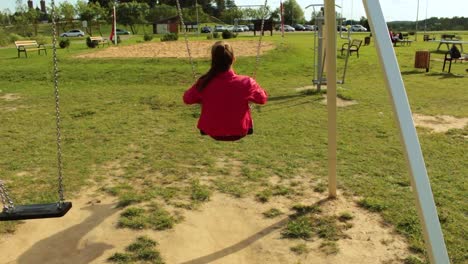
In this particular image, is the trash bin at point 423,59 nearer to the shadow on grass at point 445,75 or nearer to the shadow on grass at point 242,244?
the shadow on grass at point 445,75

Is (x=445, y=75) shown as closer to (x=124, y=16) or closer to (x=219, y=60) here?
(x=219, y=60)

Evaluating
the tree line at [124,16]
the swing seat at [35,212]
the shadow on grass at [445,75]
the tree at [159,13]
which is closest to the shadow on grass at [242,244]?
the swing seat at [35,212]

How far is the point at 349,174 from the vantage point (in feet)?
16.0

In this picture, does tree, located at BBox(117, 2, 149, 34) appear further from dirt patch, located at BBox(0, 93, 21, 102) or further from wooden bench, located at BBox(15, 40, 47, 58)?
dirt patch, located at BBox(0, 93, 21, 102)

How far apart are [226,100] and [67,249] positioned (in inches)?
68.9

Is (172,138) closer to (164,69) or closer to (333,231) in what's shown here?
(333,231)

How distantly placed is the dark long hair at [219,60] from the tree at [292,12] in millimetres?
69810

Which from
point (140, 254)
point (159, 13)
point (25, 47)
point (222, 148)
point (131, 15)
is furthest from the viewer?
point (159, 13)

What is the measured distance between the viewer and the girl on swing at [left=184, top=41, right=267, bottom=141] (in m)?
3.37

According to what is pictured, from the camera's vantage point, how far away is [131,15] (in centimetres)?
5591

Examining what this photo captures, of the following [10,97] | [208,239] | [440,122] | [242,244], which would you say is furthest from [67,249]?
[10,97]

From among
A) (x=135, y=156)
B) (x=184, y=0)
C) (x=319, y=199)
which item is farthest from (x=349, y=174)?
(x=184, y=0)

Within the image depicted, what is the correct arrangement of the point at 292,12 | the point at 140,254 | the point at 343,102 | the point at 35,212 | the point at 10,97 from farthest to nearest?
the point at 292,12 < the point at 10,97 < the point at 343,102 < the point at 140,254 < the point at 35,212

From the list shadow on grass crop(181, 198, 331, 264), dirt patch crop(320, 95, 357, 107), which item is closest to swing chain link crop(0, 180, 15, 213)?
shadow on grass crop(181, 198, 331, 264)
